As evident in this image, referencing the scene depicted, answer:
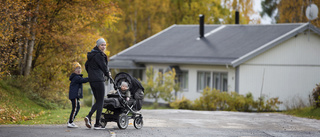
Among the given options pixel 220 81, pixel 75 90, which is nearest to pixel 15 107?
pixel 75 90

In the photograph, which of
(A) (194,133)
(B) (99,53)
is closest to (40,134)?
(B) (99,53)

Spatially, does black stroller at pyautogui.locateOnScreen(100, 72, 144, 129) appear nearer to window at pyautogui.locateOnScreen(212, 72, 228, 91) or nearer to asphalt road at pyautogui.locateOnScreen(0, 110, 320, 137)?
asphalt road at pyautogui.locateOnScreen(0, 110, 320, 137)

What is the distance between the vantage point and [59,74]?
21688 mm

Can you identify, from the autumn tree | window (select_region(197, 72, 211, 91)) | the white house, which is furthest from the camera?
window (select_region(197, 72, 211, 91))

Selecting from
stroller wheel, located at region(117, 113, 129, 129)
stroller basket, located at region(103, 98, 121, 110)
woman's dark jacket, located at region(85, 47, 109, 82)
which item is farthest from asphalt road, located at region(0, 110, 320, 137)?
woman's dark jacket, located at region(85, 47, 109, 82)

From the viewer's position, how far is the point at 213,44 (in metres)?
33.4

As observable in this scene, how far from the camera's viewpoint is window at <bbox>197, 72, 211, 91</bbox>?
31469 millimetres

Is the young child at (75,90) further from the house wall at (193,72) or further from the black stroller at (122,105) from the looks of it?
the house wall at (193,72)

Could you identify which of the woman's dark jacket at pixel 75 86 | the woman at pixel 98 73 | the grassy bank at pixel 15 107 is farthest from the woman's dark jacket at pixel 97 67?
the grassy bank at pixel 15 107

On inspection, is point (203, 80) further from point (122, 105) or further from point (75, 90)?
point (75, 90)

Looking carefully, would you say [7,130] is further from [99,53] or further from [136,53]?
[136,53]

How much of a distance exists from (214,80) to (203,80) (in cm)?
83

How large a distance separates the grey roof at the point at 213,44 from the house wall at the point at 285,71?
713mm

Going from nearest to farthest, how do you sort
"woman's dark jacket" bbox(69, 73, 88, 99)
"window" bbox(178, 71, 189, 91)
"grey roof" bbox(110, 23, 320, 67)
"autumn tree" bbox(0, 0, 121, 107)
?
"woman's dark jacket" bbox(69, 73, 88, 99)
"autumn tree" bbox(0, 0, 121, 107)
"grey roof" bbox(110, 23, 320, 67)
"window" bbox(178, 71, 189, 91)
